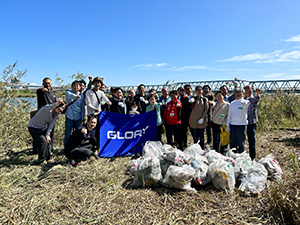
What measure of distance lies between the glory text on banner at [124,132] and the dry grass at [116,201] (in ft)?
2.88

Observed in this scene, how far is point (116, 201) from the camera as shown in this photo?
116 inches

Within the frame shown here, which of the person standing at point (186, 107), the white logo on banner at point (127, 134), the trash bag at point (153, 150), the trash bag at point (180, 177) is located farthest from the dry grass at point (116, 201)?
the person standing at point (186, 107)

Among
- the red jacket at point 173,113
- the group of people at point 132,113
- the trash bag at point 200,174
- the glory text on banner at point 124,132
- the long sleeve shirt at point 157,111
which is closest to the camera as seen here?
the trash bag at point 200,174

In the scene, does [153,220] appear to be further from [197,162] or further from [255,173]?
[255,173]

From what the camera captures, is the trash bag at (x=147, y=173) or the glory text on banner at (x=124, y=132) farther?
the glory text on banner at (x=124, y=132)

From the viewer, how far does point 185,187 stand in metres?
3.16

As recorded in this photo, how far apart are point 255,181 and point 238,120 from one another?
144cm

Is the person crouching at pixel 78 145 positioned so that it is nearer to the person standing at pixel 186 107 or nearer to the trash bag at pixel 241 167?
the person standing at pixel 186 107

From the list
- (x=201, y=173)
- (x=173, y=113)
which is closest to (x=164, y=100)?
(x=173, y=113)

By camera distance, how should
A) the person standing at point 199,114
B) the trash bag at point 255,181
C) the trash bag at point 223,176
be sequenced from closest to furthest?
the trash bag at point 255,181 < the trash bag at point 223,176 < the person standing at point 199,114

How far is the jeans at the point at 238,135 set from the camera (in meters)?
4.29

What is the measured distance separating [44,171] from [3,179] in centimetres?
65

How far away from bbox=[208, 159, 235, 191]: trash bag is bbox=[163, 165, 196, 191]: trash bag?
1.17ft

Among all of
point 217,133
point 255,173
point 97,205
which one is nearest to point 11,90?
point 97,205
